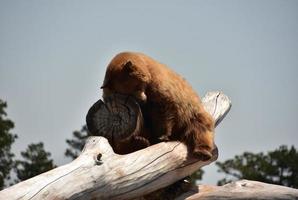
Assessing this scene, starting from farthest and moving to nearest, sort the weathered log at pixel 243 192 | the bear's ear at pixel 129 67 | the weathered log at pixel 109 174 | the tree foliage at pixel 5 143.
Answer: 1. the tree foliage at pixel 5 143
2. the bear's ear at pixel 129 67
3. the weathered log at pixel 243 192
4. the weathered log at pixel 109 174

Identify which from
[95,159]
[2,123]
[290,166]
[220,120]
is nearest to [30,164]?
[2,123]

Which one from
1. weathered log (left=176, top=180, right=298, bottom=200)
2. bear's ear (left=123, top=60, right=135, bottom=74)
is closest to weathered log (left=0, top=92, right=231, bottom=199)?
weathered log (left=176, top=180, right=298, bottom=200)

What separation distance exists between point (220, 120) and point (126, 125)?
284cm

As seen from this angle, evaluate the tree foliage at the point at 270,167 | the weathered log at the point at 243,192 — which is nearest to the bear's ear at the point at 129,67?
the weathered log at the point at 243,192

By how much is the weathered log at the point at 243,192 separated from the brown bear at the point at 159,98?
475mm

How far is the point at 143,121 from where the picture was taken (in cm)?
877

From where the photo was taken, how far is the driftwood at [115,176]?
6.77 m

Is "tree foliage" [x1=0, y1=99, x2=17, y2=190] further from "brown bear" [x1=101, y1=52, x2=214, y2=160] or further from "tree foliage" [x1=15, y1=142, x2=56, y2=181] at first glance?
"brown bear" [x1=101, y1=52, x2=214, y2=160]

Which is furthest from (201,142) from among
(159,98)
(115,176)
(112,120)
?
(115,176)

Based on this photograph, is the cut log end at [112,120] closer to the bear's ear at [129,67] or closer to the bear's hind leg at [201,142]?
the bear's ear at [129,67]

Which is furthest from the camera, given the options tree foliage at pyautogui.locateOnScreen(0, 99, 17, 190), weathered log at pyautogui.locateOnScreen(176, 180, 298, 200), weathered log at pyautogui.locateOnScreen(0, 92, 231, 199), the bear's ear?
tree foliage at pyautogui.locateOnScreen(0, 99, 17, 190)

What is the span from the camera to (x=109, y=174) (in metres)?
7.51

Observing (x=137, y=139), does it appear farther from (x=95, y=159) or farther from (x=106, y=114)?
(x=95, y=159)

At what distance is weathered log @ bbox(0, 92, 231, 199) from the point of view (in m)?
6.75
